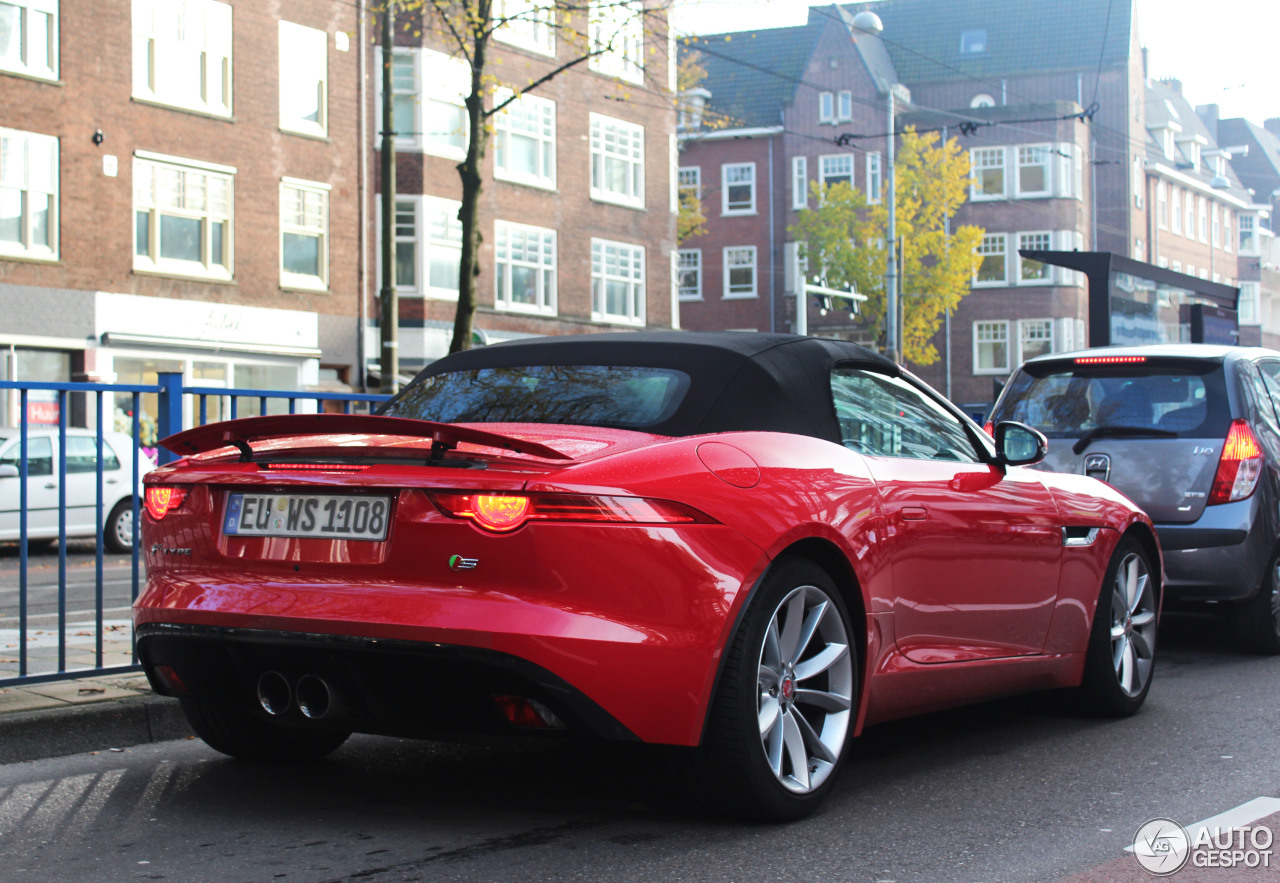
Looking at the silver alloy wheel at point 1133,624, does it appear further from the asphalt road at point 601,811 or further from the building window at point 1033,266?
the building window at point 1033,266

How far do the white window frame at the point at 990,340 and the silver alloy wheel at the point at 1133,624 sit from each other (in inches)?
2097

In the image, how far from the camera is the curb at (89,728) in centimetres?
530

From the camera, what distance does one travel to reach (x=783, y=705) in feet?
14.4

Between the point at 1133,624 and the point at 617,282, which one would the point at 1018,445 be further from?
the point at 617,282

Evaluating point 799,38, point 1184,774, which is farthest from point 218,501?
point 799,38

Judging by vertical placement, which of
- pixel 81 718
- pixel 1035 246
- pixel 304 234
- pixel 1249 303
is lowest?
pixel 81 718

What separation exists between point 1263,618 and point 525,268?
2760cm

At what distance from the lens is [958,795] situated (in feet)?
15.8

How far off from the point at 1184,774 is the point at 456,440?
2822 mm

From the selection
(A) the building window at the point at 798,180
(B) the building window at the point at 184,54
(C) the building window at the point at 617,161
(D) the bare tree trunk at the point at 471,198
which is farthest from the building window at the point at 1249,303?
(D) the bare tree trunk at the point at 471,198

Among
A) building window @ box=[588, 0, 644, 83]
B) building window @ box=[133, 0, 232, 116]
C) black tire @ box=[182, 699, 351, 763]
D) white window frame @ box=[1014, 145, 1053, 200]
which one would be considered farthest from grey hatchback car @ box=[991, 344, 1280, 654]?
white window frame @ box=[1014, 145, 1053, 200]

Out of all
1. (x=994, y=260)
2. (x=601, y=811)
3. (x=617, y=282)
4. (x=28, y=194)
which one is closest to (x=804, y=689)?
(x=601, y=811)

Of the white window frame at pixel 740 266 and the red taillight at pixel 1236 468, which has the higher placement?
the white window frame at pixel 740 266

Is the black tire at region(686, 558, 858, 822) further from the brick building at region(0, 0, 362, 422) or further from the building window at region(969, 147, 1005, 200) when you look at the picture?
the building window at region(969, 147, 1005, 200)
